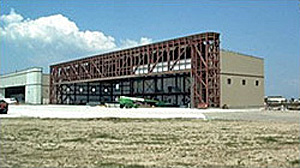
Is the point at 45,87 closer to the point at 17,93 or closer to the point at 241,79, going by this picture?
the point at 17,93

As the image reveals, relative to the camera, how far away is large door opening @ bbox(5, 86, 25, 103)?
124m

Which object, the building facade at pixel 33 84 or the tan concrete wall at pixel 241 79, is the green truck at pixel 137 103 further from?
the building facade at pixel 33 84

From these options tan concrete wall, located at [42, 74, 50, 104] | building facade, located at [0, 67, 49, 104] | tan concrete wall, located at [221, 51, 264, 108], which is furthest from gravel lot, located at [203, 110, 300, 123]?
tan concrete wall, located at [42, 74, 50, 104]

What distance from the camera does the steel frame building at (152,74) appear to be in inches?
2483

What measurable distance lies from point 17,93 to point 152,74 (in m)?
70.6

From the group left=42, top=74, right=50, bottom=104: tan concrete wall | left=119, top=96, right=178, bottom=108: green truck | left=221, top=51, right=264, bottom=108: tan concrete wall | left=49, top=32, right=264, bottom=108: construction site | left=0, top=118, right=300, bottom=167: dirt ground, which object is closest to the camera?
left=0, top=118, right=300, bottom=167: dirt ground

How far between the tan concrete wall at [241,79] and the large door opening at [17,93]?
2961 inches

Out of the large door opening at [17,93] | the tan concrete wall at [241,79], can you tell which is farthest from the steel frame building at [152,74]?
the large door opening at [17,93]

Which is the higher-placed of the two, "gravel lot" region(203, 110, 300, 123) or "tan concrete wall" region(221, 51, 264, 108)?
"tan concrete wall" region(221, 51, 264, 108)

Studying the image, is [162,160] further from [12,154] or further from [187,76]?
[187,76]

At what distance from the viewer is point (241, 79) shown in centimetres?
6794

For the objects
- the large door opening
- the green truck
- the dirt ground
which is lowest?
the dirt ground

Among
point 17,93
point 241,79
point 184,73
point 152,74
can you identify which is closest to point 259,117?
point 241,79

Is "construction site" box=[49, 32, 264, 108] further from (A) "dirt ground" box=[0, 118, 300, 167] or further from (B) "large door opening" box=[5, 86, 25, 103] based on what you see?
(A) "dirt ground" box=[0, 118, 300, 167]
